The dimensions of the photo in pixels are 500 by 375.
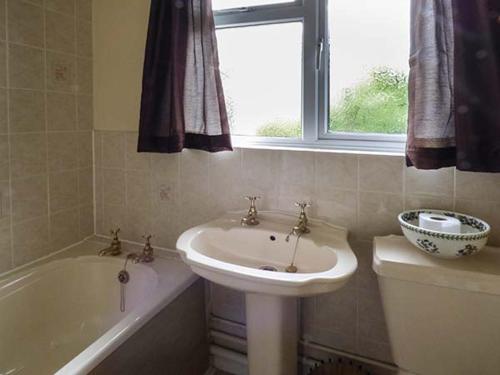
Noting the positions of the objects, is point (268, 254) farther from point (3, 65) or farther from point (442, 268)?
point (3, 65)

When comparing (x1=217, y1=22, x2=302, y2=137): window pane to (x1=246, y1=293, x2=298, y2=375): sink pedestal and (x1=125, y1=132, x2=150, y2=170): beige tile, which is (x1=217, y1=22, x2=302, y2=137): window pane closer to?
(x1=125, y1=132, x2=150, y2=170): beige tile

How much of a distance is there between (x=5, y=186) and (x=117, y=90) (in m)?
0.69

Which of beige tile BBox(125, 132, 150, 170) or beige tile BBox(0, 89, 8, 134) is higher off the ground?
beige tile BBox(0, 89, 8, 134)

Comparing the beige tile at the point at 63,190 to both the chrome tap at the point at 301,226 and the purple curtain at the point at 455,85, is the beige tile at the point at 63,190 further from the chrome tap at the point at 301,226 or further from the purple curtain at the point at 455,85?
the purple curtain at the point at 455,85

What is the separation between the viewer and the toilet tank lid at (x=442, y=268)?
38.9 inches

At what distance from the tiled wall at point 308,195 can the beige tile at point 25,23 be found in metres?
0.52

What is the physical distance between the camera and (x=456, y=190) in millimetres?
1237

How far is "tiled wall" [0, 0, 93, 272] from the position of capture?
1.47 meters

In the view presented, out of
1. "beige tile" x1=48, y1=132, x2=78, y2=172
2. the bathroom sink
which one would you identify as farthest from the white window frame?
"beige tile" x1=48, y1=132, x2=78, y2=172

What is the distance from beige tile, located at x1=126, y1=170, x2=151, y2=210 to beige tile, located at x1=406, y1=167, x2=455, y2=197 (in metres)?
1.21

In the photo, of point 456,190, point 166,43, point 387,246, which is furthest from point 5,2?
point 456,190

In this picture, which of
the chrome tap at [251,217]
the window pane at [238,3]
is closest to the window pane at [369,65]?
the window pane at [238,3]

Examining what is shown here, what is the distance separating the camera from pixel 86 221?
190cm

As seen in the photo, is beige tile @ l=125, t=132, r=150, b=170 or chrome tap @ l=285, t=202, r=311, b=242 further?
beige tile @ l=125, t=132, r=150, b=170
